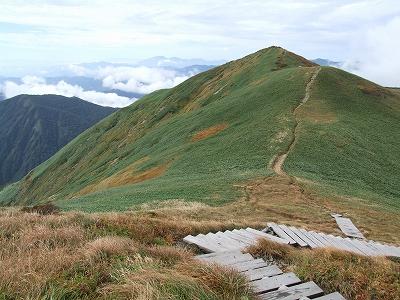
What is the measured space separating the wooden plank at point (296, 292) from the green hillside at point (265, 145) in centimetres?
2106

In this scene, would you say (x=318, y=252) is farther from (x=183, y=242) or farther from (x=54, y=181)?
(x=54, y=181)

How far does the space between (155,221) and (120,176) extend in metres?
49.2

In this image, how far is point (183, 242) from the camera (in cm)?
1359

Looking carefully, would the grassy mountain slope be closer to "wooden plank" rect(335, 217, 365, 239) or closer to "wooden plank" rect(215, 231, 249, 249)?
"wooden plank" rect(335, 217, 365, 239)

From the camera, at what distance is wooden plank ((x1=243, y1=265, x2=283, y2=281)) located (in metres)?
9.22

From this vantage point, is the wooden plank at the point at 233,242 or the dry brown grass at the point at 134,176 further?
the dry brown grass at the point at 134,176

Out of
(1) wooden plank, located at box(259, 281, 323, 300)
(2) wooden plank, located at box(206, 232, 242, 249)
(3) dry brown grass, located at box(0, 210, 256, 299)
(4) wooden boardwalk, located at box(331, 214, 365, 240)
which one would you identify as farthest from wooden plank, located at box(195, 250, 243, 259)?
(4) wooden boardwalk, located at box(331, 214, 365, 240)

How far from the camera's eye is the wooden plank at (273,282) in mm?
8598

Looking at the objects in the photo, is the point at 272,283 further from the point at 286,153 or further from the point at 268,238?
the point at 286,153

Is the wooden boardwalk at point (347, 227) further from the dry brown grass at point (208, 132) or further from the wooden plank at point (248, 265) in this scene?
the dry brown grass at point (208, 132)

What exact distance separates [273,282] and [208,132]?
5688cm

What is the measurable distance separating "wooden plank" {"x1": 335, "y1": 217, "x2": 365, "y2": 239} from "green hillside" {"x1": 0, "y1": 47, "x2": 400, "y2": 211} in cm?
794

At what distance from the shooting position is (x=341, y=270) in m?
10.0

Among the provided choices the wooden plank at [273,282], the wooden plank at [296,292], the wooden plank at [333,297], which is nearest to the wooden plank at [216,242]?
the wooden plank at [273,282]
